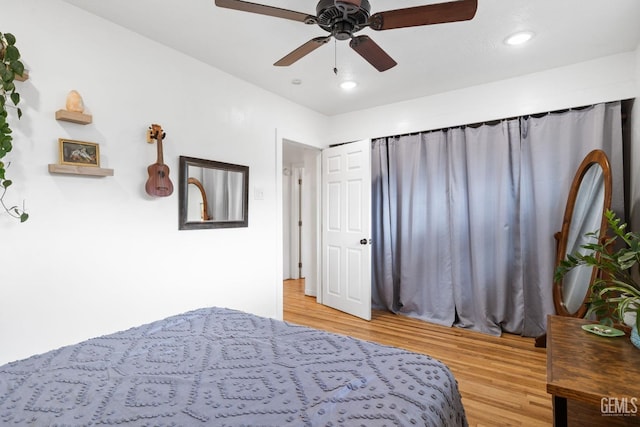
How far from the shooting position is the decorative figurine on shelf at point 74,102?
1.92 m

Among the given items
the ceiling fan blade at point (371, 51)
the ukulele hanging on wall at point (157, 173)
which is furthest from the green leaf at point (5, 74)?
the ceiling fan blade at point (371, 51)

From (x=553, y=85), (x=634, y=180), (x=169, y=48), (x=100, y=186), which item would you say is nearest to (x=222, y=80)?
(x=169, y=48)

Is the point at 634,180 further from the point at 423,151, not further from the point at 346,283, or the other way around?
the point at 346,283

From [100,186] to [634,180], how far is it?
3978mm

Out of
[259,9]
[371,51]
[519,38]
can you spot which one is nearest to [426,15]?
[371,51]

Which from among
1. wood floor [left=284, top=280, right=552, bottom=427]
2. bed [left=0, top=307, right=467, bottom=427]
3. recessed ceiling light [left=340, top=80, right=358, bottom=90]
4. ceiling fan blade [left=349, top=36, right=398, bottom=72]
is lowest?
wood floor [left=284, top=280, right=552, bottom=427]

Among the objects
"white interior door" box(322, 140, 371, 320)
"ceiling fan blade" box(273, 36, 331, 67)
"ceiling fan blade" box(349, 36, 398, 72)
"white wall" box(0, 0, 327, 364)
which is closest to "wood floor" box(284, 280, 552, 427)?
"white interior door" box(322, 140, 371, 320)

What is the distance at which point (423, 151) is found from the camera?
146 inches

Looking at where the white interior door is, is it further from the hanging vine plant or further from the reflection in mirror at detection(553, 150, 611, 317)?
the hanging vine plant

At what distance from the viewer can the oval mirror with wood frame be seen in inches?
104

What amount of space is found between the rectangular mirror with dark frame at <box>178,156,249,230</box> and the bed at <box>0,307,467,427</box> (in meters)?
1.29

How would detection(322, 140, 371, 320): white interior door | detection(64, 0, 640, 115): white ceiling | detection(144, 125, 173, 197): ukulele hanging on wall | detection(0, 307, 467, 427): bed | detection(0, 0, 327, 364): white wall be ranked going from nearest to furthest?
detection(0, 307, 467, 427): bed, detection(0, 0, 327, 364): white wall, detection(64, 0, 640, 115): white ceiling, detection(144, 125, 173, 197): ukulele hanging on wall, detection(322, 140, 371, 320): white interior door

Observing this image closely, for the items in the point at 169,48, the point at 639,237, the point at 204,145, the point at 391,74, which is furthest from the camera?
the point at 391,74

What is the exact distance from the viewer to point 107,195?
2.13m
